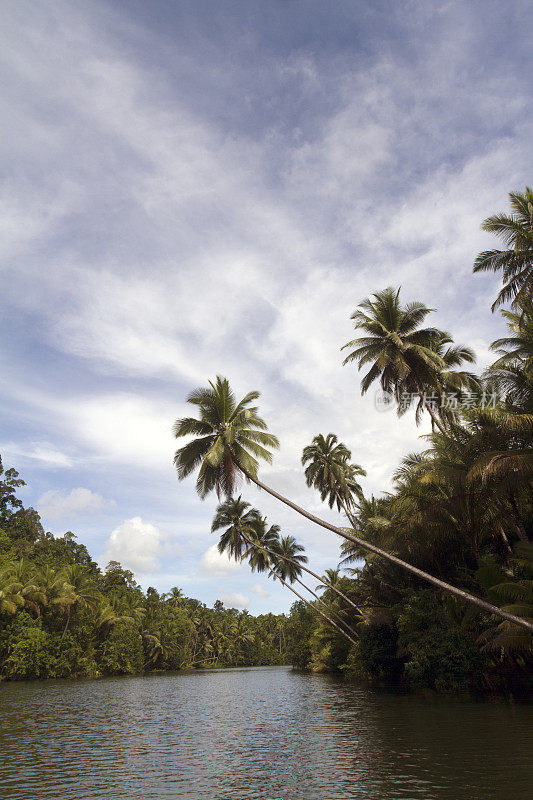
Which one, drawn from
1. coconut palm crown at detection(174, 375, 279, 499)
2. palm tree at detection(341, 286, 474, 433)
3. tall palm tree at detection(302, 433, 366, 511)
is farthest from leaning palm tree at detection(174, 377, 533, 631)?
tall palm tree at detection(302, 433, 366, 511)

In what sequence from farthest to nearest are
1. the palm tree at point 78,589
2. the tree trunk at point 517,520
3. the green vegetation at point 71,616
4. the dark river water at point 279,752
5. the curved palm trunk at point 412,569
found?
the palm tree at point 78,589 → the green vegetation at point 71,616 → the tree trunk at point 517,520 → the curved palm trunk at point 412,569 → the dark river water at point 279,752

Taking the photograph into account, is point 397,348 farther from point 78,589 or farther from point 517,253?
point 78,589

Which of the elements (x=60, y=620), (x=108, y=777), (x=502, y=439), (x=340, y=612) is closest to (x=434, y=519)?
(x=502, y=439)

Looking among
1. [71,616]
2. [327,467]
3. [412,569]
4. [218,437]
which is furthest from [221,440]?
[71,616]

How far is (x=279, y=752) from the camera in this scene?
1225cm

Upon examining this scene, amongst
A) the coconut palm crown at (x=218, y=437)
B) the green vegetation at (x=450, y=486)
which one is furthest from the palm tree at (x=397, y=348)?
the coconut palm crown at (x=218, y=437)

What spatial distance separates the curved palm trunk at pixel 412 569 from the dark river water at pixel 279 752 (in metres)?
2.59

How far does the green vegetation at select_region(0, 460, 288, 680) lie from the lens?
137ft

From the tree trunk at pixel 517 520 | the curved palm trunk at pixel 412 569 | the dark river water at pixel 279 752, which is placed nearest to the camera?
the dark river water at pixel 279 752

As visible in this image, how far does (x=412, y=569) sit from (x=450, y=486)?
6505 millimetres

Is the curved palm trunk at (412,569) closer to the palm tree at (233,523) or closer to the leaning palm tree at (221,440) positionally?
the leaning palm tree at (221,440)

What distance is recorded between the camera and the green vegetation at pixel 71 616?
41656 millimetres

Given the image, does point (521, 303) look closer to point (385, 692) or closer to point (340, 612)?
point (385, 692)

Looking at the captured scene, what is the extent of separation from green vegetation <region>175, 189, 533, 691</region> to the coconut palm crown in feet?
0.17
